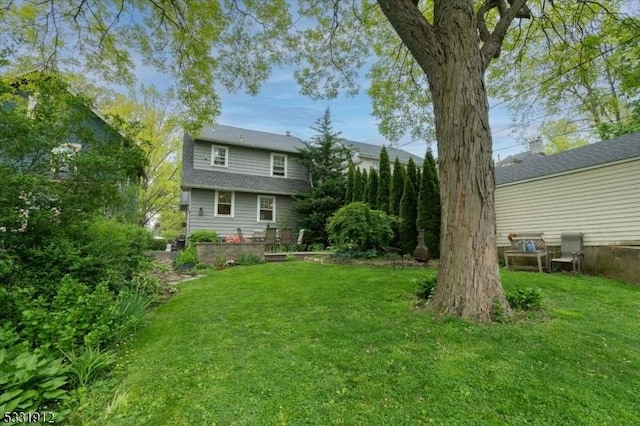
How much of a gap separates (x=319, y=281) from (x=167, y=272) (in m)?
4.92

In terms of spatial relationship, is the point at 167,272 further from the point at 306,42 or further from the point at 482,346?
the point at 482,346

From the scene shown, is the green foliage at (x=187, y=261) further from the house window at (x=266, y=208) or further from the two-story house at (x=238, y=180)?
the house window at (x=266, y=208)

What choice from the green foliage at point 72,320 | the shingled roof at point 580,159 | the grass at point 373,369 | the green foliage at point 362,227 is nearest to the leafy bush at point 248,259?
the green foliage at point 362,227

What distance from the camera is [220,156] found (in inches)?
565

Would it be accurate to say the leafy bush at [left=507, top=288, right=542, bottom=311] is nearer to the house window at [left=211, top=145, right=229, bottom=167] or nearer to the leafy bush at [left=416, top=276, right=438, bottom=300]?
the leafy bush at [left=416, top=276, right=438, bottom=300]

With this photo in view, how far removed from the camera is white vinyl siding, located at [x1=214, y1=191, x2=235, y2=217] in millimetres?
14047

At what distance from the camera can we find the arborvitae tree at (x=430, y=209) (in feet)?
31.3

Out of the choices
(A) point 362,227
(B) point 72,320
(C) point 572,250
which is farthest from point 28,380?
(C) point 572,250

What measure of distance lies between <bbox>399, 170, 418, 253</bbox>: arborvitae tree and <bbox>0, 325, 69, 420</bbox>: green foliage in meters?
9.05

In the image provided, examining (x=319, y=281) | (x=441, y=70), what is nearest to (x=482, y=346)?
(x=441, y=70)

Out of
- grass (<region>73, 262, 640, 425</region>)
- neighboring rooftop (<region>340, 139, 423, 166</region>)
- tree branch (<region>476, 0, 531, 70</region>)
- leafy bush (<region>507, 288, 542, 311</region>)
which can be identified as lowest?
grass (<region>73, 262, 640, 425</region>)

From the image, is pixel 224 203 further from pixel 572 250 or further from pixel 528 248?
pixel 572 250

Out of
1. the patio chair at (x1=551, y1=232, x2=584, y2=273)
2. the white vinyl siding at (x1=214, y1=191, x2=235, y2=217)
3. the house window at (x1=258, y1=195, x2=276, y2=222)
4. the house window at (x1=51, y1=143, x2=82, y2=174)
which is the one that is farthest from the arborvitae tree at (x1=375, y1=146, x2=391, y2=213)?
the house window at (x1=51, y1=143, x2=82, y2=174)

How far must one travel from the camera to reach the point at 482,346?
9.32 ft
